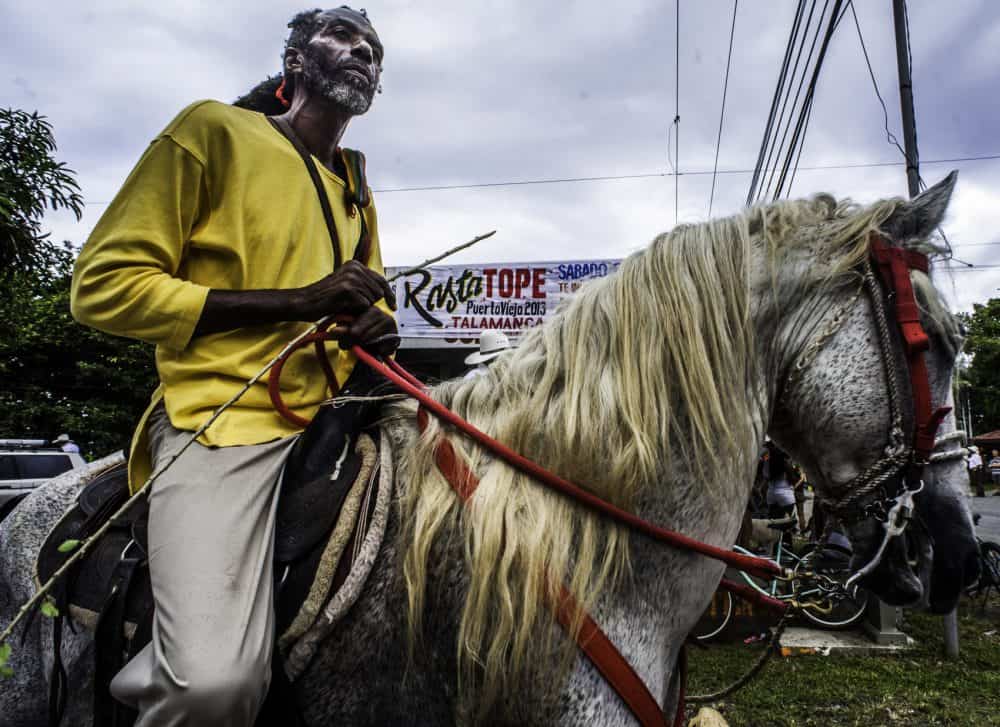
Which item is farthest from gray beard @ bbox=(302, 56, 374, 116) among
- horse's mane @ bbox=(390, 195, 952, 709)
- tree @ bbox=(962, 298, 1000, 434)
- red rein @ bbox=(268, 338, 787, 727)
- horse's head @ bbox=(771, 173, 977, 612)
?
tree @ bbox=(962, 298, 1000, 434)

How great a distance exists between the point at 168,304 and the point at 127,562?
665mm

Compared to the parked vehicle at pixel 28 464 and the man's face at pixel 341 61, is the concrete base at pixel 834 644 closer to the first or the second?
the man's face at pixel 341 61

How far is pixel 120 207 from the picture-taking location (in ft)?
5.02

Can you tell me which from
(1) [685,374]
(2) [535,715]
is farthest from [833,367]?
(2) [535,715]

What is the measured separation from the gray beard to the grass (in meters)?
4.34

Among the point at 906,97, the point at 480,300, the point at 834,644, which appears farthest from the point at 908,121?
the point at 480,300

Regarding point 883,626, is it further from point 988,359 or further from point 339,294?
point 988,359

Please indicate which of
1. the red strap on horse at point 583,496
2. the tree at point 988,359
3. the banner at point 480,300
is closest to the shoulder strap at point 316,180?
the red strap on horse at point 583,496

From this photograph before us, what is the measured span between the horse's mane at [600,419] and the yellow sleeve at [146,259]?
68 cm

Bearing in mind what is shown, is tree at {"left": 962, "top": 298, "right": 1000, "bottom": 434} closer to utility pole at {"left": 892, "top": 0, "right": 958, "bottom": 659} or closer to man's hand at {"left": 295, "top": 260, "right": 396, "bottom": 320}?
utility pole at {"left": 892, "top": 0, "right": 958, "bottom": 659}

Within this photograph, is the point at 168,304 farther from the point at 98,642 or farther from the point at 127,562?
the point at 98,642

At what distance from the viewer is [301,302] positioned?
1.57 meters

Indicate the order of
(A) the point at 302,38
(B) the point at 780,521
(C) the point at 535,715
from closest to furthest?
(C) the point at 535,715 → (A) the point at 302,38 → (B) the point at 780,521

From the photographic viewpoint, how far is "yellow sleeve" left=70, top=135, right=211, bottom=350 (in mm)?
1479
